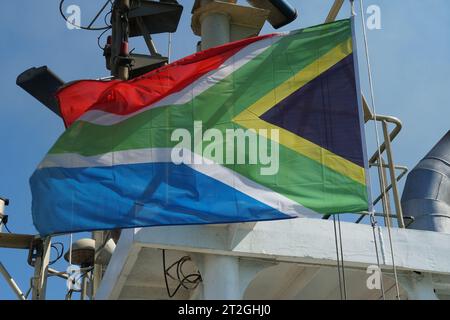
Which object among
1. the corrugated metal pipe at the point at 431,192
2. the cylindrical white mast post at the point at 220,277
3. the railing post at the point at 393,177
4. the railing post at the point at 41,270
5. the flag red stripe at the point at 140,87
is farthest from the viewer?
the corrugated metal pipe at the point at 431,192

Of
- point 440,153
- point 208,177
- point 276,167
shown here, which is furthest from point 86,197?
point 440,153

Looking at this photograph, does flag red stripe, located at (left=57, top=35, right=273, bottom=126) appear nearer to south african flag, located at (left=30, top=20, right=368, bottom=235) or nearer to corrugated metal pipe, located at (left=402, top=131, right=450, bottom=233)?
south african flag, located at (left=30, top=20, right=368, bottom=235)

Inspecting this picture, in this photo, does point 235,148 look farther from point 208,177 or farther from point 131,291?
point 131,291

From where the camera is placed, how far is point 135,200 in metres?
8.62

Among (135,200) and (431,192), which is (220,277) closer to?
(135,200)

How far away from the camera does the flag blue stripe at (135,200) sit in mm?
8414

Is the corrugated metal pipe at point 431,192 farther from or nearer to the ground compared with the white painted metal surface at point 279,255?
farther from the ground

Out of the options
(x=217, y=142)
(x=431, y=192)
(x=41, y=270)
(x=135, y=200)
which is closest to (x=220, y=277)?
(x=135, y=200)

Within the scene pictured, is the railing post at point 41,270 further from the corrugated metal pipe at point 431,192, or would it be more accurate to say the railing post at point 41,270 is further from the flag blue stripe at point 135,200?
the corrugated metal pipe at point 431,192

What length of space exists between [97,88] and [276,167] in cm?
240

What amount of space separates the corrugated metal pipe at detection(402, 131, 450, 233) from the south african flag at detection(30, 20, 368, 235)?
4496 millimetres

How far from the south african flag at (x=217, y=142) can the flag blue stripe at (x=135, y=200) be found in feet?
0.04

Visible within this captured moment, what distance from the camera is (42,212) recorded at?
29.2ft

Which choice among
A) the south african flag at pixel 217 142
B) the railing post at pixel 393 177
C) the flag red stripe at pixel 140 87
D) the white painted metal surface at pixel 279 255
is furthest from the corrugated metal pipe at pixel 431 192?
the flag red stripe at pixel 140 87
